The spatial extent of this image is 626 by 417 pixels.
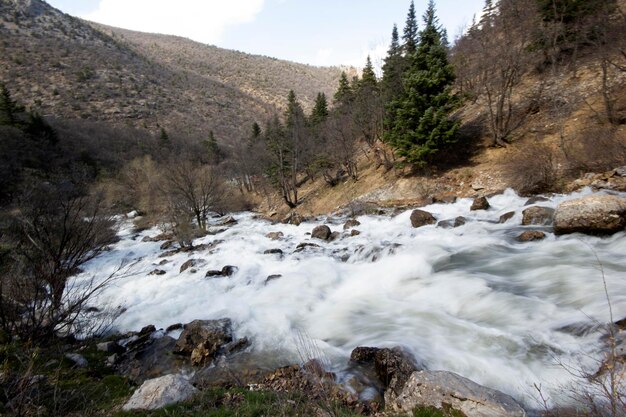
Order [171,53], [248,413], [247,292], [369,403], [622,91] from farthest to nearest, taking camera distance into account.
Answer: [171,53] → [622,91] → [247,292] → [369,403] → [248,413]

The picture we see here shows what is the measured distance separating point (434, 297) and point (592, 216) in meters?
5.20

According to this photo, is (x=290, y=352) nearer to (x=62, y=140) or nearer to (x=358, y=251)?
(x=358, y=251)

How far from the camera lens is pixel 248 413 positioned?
153 inches

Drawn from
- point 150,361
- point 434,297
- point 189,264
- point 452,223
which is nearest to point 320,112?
point 452,223

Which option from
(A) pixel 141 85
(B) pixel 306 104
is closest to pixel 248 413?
(A) pixel 141 85

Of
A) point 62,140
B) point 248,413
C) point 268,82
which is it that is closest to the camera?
point 248,413

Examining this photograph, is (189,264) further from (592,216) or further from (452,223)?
(592,216)

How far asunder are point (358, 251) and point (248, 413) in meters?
8.56

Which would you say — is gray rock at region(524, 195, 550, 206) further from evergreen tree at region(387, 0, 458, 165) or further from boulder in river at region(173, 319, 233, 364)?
boulder in river at region(173, 319, 233, 364)

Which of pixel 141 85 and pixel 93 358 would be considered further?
pixel 141 85

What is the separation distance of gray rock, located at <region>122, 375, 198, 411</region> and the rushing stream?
249 centimetres

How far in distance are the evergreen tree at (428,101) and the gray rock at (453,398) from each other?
16800mm

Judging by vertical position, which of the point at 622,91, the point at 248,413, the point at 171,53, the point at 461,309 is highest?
the point at 171,53

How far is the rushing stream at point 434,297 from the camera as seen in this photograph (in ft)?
17.3
